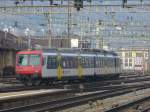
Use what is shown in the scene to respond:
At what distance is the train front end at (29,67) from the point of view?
34.1 metres

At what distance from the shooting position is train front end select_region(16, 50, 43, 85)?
3412 centimetres

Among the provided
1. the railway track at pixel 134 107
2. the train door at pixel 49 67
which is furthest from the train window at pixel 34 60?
the railway track at pixel 134 107

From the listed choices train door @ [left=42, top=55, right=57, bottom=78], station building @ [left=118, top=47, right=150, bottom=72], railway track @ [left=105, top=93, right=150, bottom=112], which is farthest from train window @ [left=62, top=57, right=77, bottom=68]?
station building @ [left=118, top=47, right=150, bottom=72]

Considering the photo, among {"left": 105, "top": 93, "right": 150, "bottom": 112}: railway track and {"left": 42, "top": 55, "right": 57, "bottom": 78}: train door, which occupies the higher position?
{"left": 42, "top": 55, "right": 57, "bottom": 78}: train door

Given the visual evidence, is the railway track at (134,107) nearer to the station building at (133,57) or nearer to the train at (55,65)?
the train at (55,65)

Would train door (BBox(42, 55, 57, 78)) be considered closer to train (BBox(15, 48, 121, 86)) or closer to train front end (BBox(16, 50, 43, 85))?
train (BBox(15, 48, 121, 86))

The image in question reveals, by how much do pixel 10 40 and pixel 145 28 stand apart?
26.9m

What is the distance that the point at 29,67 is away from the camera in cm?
3481

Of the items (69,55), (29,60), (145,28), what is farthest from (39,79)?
(145,28)

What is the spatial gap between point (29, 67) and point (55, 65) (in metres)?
1.86

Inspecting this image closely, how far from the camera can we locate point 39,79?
34438 mm

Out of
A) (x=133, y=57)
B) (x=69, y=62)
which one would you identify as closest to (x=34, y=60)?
(x=69, y=62)

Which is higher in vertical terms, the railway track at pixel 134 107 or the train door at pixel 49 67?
the train door at pixel 49 67

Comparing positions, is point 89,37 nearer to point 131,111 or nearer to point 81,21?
point 81,21
